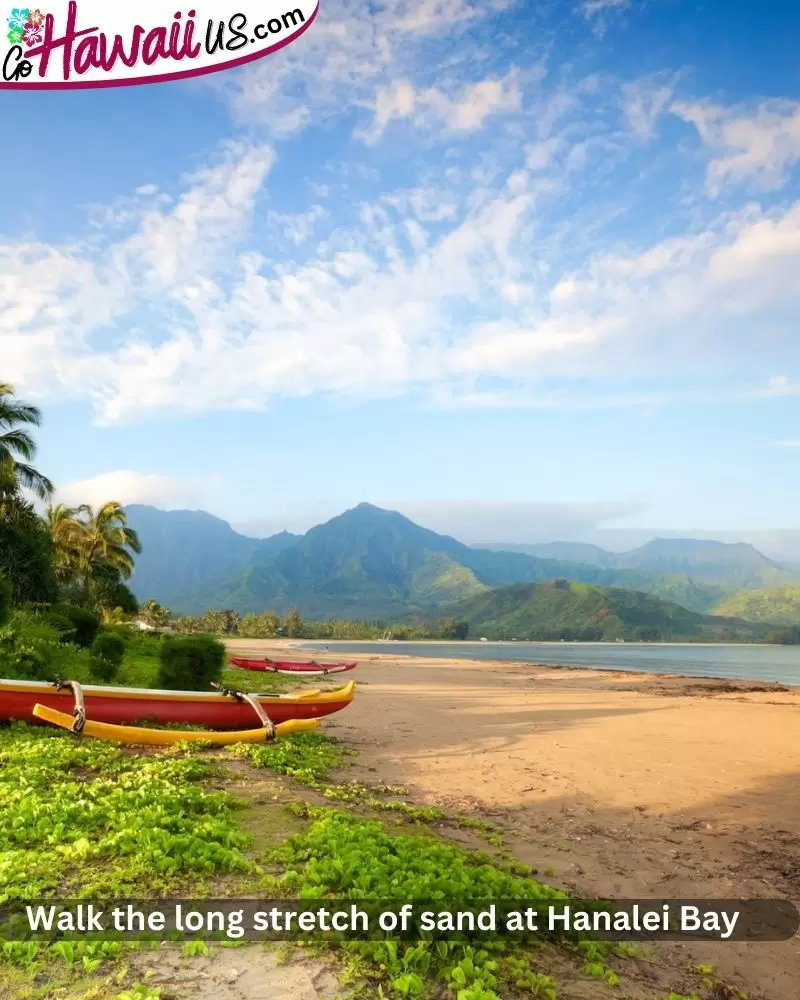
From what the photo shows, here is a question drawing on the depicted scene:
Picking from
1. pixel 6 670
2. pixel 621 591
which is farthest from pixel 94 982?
pixel 621 591

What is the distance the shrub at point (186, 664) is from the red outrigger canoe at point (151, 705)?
9.46 feet

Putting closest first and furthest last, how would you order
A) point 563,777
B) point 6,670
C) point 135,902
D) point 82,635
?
point 135,902 → point 563,777 → point 6,670 → point 82,635

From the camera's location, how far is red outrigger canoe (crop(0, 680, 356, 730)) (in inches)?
411

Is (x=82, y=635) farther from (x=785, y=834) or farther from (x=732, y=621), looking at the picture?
(x=732, y=621)

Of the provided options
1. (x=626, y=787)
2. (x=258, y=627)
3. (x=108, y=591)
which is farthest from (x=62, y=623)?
(x=258, y=627)

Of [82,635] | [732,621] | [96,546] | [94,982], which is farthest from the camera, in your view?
[732,621]

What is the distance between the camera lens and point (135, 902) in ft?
14.6

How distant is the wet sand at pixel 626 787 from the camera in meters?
6.65

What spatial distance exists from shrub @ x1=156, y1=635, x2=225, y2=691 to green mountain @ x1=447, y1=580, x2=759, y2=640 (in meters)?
140

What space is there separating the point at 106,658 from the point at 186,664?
351 cm

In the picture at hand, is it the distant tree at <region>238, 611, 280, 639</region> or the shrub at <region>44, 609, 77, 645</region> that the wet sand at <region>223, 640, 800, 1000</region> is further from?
the distant tree at <region>238, 611, 280, 639</region>

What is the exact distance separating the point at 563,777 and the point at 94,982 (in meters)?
8.95

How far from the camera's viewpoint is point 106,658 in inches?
655

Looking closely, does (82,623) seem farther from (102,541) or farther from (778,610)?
(778,610)
